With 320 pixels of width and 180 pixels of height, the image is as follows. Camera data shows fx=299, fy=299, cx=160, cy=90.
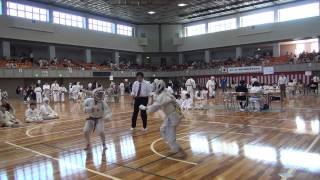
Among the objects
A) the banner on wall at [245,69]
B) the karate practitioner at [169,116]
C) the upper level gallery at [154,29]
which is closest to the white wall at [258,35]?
the upper level gallery at [154,29]

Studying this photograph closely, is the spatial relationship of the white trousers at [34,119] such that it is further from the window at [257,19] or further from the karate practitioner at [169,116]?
the window at [257,19]

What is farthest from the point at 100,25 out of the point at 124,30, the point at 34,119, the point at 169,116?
the point at 169,116

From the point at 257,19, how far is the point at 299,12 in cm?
508

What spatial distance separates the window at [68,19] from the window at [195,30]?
51.8 feet

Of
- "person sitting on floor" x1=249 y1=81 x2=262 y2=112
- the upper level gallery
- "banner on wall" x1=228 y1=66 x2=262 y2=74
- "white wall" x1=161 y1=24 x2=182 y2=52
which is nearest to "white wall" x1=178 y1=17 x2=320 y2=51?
the upper level gallery

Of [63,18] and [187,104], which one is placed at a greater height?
[63,18]

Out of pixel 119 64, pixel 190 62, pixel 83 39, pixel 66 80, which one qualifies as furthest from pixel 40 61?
pixel 190 62

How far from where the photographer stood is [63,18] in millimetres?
35562

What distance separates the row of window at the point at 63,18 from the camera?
30991 mm

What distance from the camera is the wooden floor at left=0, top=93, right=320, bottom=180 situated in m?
4.91

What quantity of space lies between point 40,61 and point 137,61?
55.5 feet

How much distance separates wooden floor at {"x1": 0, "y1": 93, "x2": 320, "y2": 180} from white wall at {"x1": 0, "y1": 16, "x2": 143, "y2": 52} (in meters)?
23.7

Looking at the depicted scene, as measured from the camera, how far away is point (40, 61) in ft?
104

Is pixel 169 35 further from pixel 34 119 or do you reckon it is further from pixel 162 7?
pixel 34 119
